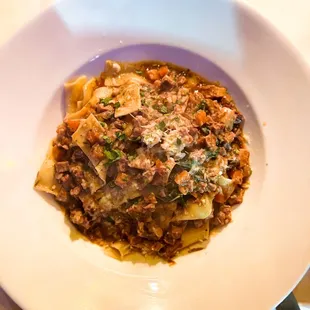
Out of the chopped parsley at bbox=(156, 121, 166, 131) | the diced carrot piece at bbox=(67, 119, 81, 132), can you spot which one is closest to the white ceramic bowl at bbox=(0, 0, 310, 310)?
the diced carrot piece at bbox=(67, 119, 81, 132)

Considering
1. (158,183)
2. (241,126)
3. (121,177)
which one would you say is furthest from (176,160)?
(241,126)

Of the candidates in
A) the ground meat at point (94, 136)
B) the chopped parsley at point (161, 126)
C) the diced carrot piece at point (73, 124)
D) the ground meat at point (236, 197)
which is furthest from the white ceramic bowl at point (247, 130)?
the chopped parsley at point (161, 126)

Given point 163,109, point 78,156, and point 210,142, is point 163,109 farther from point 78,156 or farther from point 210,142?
point 78,156

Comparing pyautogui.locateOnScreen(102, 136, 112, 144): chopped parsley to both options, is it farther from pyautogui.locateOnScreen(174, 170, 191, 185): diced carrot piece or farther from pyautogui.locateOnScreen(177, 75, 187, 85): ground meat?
pyautogui.locateOnScreen(177, 75, 187, 85): ground meat

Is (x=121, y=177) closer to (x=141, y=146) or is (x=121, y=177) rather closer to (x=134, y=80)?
(x=141, y=146)

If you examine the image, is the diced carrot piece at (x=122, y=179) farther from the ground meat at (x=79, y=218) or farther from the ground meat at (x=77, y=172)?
the ground meat at (x=79, y=218)
